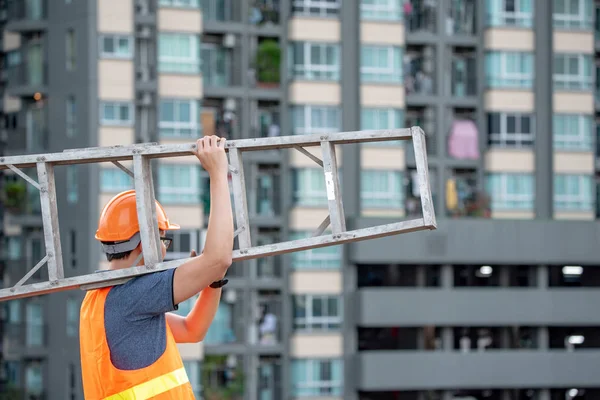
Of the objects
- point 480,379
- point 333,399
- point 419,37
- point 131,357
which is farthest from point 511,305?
point 131,357

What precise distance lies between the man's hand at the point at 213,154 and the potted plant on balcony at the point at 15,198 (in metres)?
36.5

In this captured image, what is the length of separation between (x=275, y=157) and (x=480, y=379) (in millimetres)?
9250

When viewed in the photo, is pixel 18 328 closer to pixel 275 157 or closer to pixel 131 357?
pixel 275 157

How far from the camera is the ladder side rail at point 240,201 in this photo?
16.5ft

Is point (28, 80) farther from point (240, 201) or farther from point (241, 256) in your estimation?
point (241, 256)

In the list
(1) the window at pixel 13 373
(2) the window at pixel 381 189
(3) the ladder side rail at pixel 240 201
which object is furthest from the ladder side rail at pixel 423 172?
(1) the window at pixel 13 373

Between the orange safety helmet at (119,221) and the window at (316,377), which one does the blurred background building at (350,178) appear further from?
the orange safety helmet at (119,221)

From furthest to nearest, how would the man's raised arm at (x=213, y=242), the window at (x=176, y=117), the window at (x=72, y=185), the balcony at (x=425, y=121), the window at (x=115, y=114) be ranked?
the balcony at (x=425, y=121), the window at (x=176, y=117), the window at (x=115, y=114), the window at (x=72, y=185), the man's raised arm at (x=213, y=242)

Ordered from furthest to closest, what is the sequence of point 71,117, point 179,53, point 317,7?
point 317,7
point 179,53
point 71,117

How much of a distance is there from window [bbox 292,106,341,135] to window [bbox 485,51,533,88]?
5.41 metres

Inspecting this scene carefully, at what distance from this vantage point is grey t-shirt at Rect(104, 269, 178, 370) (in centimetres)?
496

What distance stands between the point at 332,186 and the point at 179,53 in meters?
35.6

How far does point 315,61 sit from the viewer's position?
4206cm

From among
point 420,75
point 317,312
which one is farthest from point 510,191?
point 317,312
